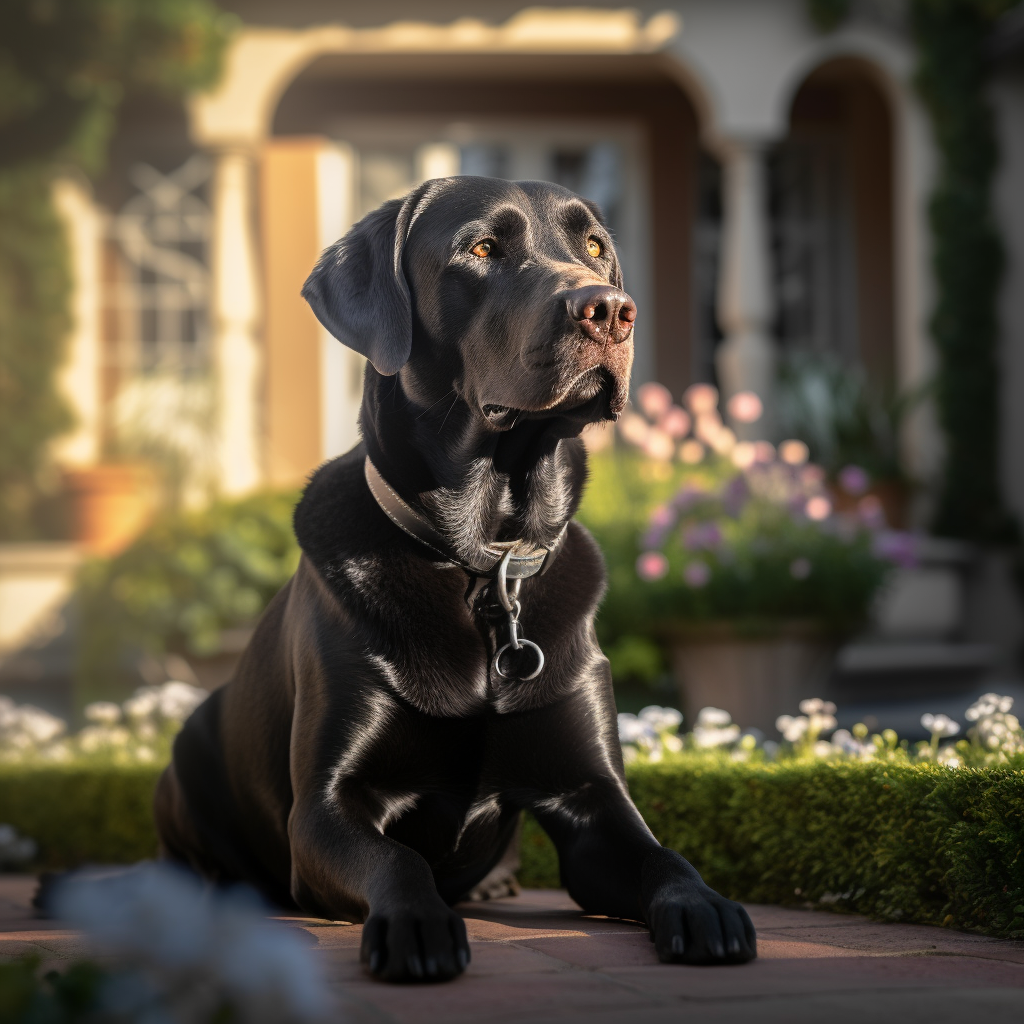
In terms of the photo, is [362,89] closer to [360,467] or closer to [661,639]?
[661,639]

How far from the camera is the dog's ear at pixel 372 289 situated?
2.47 m

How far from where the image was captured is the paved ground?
158cm

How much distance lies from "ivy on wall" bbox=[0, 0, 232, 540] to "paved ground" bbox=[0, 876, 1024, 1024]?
6671mm

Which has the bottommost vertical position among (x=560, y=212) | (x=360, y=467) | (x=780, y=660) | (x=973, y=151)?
(x=780, y=660)

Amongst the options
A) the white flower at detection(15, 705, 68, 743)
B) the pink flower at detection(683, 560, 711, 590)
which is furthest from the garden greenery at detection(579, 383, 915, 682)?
the white flower at detection(15, 705, 68, 743)

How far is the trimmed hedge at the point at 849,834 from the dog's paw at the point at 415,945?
105 centimetres

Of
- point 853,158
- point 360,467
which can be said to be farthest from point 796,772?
point 853,158

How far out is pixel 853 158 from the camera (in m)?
9.96

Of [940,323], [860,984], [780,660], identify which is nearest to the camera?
[860,984]

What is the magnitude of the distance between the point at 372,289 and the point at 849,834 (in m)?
1.52

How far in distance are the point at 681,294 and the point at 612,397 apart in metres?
7.86

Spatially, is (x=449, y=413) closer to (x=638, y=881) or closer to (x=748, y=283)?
(x=638, y=881)

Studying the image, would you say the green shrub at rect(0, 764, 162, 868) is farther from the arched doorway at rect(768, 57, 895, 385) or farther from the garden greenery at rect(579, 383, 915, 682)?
the arched doorway at rect(768, 57, 895, 385)

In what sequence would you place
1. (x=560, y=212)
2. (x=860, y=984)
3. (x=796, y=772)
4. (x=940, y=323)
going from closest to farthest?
(x=860, y=984), (x=560, y=212), (x=796, y=772), (x=940, y=323)
